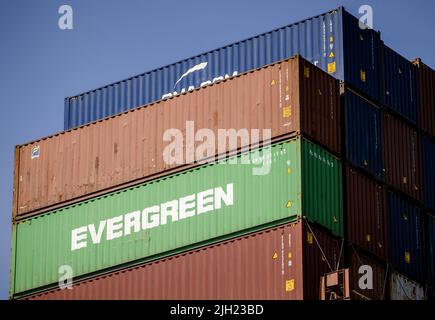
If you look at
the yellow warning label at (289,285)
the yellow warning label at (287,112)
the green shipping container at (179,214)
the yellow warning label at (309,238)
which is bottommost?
the yellow warning label at (289,285)

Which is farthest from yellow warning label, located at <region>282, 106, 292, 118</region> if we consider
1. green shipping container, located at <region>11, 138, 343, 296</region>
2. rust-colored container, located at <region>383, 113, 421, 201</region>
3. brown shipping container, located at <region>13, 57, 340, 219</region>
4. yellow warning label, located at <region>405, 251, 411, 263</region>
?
yellow warning label, located at <region>405, 251, 411, 263</region>

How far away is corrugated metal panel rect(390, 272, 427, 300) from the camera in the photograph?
43.4 meters

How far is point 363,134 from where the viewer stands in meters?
44.0

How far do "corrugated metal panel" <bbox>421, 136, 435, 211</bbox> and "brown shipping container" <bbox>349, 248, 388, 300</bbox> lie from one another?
15.4 feet

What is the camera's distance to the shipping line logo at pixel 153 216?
4188 centimetres

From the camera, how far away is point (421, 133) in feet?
156

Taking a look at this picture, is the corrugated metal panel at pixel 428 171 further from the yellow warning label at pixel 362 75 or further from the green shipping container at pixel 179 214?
the green shipping container at pixel 179 214

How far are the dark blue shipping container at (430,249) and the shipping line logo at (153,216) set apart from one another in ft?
28.7

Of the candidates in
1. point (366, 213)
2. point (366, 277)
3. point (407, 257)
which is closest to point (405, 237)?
point (407, 257)

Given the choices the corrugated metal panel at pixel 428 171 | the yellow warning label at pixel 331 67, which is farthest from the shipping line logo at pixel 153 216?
the corrugated metal panel at pixel 428 171

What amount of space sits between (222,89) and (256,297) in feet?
24.7

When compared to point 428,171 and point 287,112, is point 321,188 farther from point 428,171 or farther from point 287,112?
point 428,171
